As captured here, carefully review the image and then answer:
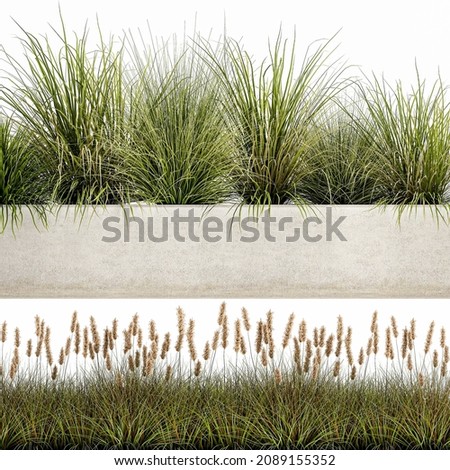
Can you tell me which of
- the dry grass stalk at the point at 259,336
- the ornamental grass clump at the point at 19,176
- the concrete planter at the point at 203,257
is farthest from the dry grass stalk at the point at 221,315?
the ornamental grass clump at the point at 19,176

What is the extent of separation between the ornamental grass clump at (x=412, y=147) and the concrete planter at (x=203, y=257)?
297 mm

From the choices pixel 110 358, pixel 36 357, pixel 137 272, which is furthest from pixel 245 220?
pixel 36 357

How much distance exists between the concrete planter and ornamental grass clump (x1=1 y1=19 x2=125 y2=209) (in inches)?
7.8

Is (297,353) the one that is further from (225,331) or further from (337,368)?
(225,331)

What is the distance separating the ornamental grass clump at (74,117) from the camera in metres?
3.10

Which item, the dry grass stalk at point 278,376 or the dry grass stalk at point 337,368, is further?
the dry grass stalk at point 337,368

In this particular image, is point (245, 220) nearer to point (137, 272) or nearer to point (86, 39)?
point (137, 272)

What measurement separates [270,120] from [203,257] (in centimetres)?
68

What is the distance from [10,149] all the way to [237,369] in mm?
1418

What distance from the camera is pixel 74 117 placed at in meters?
3.12

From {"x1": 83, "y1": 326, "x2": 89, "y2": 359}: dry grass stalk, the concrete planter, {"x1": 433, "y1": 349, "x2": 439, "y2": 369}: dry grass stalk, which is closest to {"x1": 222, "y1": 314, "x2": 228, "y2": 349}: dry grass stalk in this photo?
the concrete planter

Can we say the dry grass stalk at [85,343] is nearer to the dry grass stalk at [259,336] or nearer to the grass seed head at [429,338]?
the dry grass stalk at [259,336]

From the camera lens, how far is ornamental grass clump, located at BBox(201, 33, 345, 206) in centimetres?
309

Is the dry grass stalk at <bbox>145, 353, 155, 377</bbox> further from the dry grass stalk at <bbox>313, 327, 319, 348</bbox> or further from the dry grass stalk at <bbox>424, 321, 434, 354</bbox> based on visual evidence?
the dry grass stalk at <bbox>424, 321, 434, 354</bbox>
